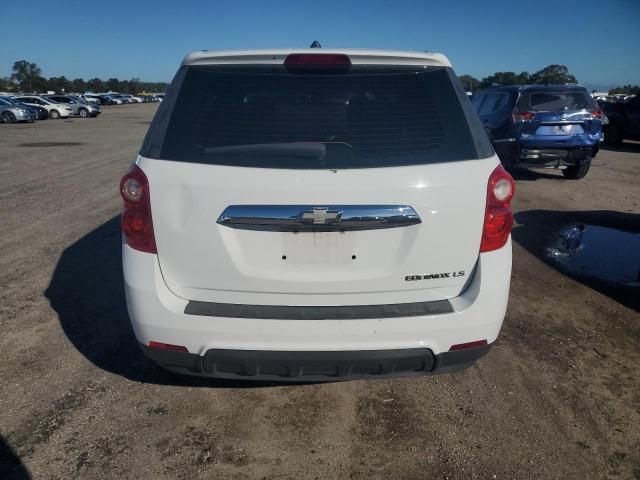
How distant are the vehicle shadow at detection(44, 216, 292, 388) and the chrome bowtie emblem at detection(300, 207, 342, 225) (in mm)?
1328

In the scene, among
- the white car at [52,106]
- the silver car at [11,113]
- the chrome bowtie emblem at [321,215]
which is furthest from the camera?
the white car at [52,106]

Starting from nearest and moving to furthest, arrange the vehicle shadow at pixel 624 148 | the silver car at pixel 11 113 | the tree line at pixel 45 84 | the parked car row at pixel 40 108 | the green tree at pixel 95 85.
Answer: the vehicle shadow at pixel 624 148, the silver car at pixel 11 113, the parked car row at pixel 40 108, the tree line at pixel 45 84, the green tree at pixel 95 85

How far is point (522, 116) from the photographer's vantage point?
9055 mm

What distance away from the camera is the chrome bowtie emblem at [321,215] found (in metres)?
2.05

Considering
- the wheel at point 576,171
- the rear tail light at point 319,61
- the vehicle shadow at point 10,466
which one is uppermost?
the rear tail light at point 319,61

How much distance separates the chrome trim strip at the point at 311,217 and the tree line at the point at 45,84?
314 ft

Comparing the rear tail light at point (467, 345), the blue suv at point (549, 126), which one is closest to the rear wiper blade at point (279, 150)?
the rear tail light at point (467, 345)

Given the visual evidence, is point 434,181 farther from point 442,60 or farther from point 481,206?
point 442,60

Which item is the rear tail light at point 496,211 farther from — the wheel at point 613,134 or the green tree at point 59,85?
the green tree at point 59,85

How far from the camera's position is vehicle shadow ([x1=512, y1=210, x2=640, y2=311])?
14.9 ft

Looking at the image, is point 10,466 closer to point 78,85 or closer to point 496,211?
point 496,211

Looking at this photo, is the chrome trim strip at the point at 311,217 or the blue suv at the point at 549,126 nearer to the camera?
the chrome trim strip at the point at 311,217

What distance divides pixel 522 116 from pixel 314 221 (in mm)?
8413

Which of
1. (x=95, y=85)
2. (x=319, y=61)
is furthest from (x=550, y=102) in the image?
(x=95, y=85)
